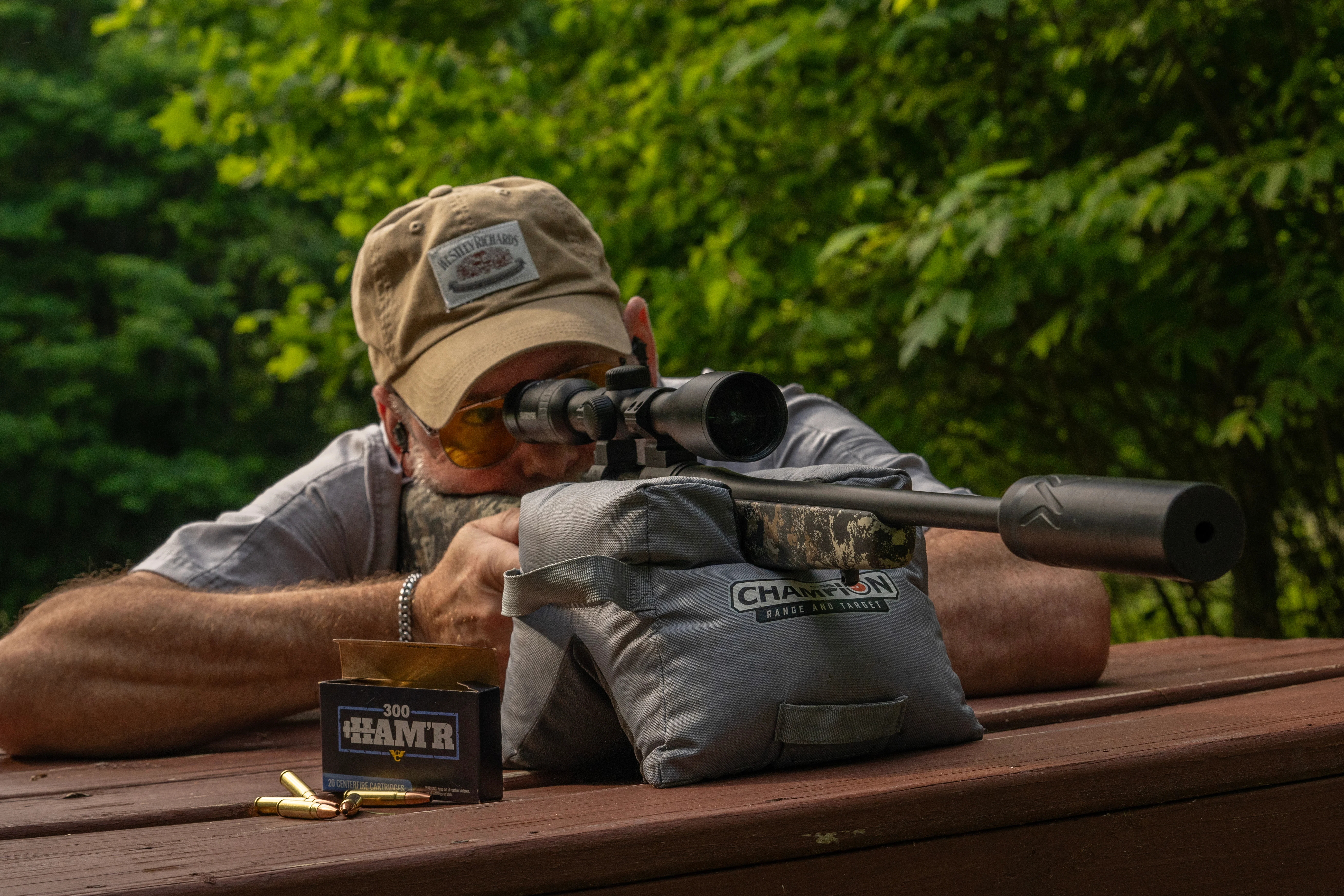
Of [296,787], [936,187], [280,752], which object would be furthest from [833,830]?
[936,187]

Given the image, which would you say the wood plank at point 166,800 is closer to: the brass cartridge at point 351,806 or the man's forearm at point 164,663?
the brass cartridge at point 351,806

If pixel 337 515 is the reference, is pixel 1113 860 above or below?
below

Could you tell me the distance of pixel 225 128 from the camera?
5371 millimetres

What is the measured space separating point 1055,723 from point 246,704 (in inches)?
48.3

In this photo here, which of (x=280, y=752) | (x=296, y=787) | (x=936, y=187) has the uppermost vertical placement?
(x=936, y=187)

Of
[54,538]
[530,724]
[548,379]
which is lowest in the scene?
[54,538]

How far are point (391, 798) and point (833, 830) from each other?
0.48 meters

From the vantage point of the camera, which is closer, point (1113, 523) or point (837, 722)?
point (1113, 523)

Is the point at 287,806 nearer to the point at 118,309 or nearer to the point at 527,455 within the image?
the point at 527,455

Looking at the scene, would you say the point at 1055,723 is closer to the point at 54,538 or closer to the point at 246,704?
the point at 246,704

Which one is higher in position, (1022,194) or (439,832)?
(1022,194)

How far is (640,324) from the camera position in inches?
98.3

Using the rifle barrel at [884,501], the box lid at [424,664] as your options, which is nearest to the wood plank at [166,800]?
the box lid at [424,664]

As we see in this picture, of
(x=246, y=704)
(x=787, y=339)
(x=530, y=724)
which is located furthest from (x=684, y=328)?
(x=530, y=724)
